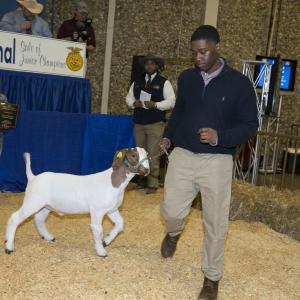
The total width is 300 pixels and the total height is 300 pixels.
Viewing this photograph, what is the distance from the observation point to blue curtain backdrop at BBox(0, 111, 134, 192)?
630 cm

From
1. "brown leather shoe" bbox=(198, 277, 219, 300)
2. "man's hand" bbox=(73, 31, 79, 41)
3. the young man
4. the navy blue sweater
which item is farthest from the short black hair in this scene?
"man's hand" bbox=(73, 31, 79, 41)

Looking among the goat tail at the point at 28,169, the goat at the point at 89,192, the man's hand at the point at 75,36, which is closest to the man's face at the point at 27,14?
→ the man's hand at the point at 75,36

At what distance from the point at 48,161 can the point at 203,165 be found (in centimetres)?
373

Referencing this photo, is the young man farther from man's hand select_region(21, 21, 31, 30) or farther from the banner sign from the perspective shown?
man's hand select_region(21, 21, 31, 30)

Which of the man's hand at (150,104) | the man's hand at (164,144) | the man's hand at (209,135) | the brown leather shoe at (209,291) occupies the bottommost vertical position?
the brown leather shoe at (209,291)

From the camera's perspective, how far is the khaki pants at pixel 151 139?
6895mm

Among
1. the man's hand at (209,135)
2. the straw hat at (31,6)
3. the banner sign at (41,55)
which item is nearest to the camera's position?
the man's hand at (209,135)

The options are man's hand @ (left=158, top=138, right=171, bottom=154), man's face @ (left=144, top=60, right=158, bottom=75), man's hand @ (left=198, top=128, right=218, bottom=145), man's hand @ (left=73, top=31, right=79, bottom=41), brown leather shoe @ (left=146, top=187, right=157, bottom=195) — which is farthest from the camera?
man's hand @ (left=73, top=31, right=79, bottom=41)

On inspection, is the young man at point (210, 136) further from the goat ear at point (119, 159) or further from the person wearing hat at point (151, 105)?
the person wearing hat at point (151, 105)

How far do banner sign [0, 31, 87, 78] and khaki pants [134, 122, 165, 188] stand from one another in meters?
1.30

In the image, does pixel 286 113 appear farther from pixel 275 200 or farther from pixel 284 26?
pixel 275 200

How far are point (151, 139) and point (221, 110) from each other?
3.68m

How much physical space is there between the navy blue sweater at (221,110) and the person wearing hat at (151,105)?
325cm

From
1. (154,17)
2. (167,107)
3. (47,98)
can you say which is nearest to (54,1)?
(154,17)
